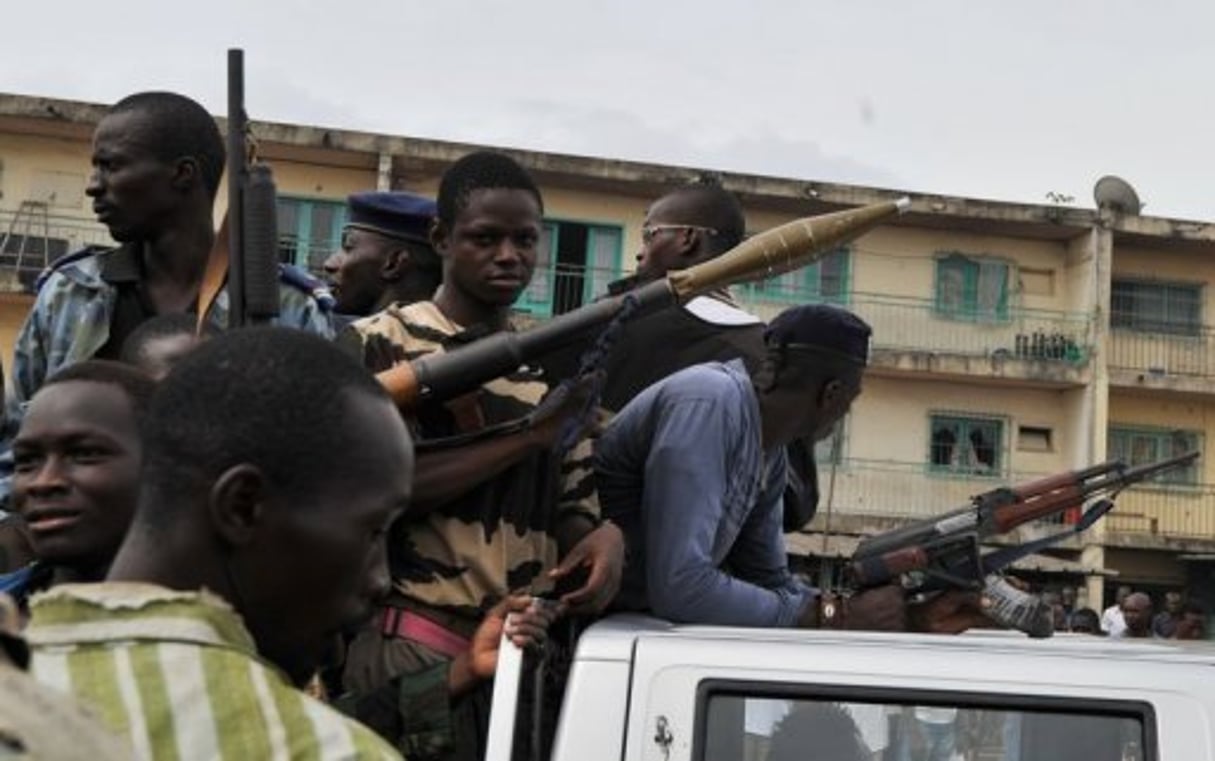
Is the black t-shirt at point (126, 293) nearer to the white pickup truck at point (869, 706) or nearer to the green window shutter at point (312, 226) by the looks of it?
the white pickup truck at point (869, 706)

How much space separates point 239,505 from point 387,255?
9.66ft

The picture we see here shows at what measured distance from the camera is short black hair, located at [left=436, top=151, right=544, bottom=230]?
129 inches

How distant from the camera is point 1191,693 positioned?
2.65 m

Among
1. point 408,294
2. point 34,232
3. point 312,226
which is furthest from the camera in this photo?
point 312,226

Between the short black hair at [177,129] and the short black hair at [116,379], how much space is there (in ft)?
2.32

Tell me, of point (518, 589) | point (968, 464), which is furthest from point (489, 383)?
point (968, 464)

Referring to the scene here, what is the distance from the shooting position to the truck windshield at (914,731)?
8.68 ft

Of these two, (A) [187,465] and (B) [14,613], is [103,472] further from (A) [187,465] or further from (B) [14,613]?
(B) [14,613]

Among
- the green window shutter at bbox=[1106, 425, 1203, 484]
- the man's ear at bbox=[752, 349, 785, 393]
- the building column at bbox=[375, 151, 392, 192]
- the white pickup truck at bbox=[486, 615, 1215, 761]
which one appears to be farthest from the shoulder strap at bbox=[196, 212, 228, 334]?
the green window shutter at bbox=[1106, 425, 1203, 484]

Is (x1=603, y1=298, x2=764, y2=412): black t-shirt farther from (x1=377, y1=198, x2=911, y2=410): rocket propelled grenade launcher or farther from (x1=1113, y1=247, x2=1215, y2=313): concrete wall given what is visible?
(x1=1113, y1=247, x2=1215, y2=313): concrete wall

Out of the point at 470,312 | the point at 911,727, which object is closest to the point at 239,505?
the point at 911,727

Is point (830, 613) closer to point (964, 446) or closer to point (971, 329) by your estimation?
point (964, 446)

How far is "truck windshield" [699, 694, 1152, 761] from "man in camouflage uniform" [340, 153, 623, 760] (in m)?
0.39

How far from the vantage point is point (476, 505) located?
2967 millimetres
